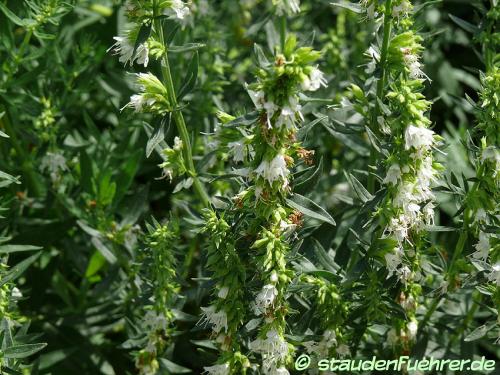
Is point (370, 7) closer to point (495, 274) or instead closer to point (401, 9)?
point (401, 9)

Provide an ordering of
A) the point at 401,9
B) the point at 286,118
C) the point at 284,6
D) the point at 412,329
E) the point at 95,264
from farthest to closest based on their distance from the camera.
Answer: the point at 95,264
the point at 412,329
the point at 401,9
the point at 286,118
the point at 284,6

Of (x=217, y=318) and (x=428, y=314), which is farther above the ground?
(x=217, y=318)

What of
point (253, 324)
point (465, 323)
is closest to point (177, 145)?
point (253, 324)

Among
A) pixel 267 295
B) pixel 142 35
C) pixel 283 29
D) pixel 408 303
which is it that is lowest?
pixel 408 303

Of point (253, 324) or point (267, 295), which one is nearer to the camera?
point (267, 295)

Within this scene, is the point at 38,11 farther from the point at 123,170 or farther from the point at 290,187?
the point at 290,187

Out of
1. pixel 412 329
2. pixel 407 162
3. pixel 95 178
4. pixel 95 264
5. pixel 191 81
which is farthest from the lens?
pixel 95 264

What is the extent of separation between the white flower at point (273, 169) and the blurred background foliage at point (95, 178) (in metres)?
0.77

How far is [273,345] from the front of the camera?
2.55m

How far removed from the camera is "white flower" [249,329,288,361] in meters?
2.55

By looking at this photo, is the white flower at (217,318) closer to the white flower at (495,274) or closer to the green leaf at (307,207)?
the green leaf at (307,207)

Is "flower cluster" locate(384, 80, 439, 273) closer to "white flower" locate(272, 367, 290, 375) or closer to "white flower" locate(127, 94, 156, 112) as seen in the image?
"white flower" locate(272, 367, 290, 375)

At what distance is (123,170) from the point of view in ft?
12.2

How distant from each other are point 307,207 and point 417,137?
0.46m
